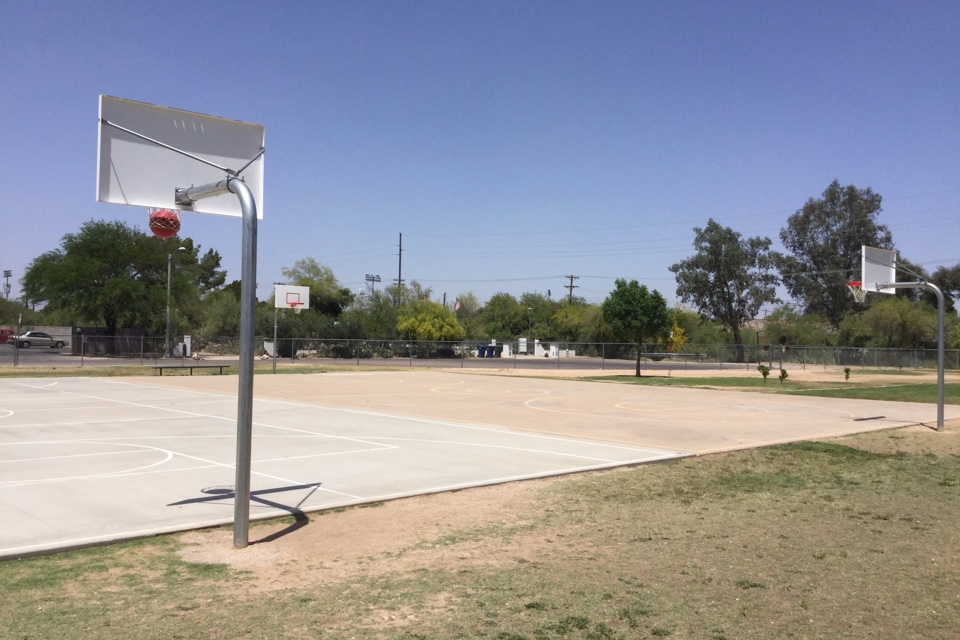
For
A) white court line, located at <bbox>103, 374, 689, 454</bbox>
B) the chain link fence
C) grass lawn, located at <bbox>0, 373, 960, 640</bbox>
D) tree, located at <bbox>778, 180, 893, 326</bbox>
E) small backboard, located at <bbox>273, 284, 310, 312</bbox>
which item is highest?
tree, located at <bbox>778, 180, 893, 326</bbox>

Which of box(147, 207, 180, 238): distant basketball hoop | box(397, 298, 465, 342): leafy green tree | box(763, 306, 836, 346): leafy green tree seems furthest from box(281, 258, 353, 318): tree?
box(147, 207, 180, 238): distant basketball hoop

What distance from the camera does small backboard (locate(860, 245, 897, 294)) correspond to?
2191cm

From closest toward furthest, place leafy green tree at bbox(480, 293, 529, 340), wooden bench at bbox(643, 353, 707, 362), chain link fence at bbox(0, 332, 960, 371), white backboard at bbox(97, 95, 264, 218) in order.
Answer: white backboard at bbox(97, 95, 264, 218)
chain link fence at bbox(0, 332, 960, 371)
wooden bench at bbox(643, 353, 707, 362)
leafy green tree at bbox(480, 293, 529, 340)

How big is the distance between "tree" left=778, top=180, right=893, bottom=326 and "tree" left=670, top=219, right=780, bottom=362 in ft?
20.2

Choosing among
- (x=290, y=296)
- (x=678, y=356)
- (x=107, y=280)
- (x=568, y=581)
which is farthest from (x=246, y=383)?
(x=678, y=356)

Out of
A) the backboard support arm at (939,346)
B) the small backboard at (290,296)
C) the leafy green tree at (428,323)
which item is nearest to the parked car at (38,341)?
the leafy green tree at (428,323)

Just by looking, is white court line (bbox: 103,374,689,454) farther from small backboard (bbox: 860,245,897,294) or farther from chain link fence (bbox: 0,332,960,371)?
chain link fence (bbox: 0,332,960,371)

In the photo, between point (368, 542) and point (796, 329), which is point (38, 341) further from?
point (796, 329)

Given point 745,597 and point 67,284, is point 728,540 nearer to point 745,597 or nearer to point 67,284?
point 745,597

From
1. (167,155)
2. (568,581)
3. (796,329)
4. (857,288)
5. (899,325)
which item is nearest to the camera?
(568,581)

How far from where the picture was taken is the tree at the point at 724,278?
299 feet

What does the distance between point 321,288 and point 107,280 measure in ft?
121

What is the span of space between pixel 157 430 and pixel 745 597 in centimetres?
1381

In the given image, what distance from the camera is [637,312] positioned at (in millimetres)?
48594
